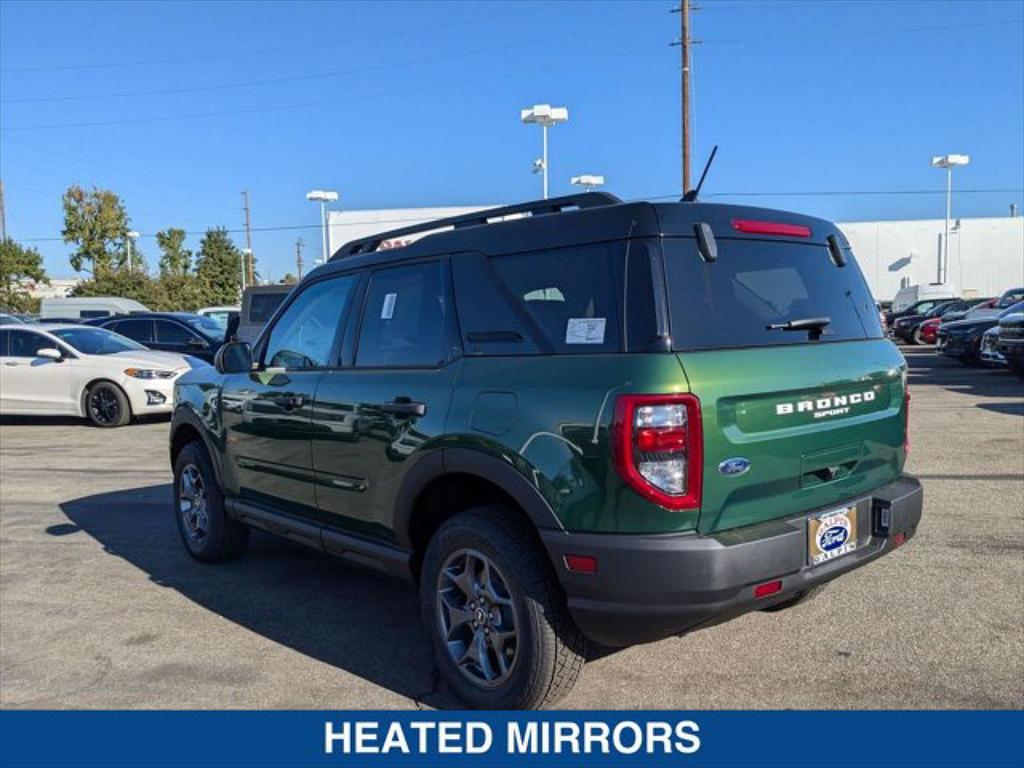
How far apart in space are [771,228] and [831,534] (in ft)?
4.09

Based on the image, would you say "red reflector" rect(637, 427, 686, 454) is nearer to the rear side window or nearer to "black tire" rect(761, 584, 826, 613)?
"black tire" rect(761, 584, 826, 613)

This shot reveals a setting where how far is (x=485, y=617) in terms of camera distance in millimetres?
3283

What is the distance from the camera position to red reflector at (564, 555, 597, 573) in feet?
9.18

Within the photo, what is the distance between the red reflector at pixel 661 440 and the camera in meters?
2.70

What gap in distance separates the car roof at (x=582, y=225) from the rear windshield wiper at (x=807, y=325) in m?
0.36

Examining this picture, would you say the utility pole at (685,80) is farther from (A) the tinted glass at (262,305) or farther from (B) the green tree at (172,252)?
(B) the green tree at (172,252)

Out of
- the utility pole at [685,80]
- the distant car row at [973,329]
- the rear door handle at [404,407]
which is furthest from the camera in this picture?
the utility pole at [685,80]

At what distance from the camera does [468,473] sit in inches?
127

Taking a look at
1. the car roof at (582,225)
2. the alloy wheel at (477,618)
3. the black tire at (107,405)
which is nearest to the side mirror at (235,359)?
the car roof at (582,225)

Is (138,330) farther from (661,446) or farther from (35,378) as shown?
(661,446)

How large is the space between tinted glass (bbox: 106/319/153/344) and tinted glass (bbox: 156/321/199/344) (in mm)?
188

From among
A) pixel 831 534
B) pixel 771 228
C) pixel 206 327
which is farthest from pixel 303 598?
pixel 206 327

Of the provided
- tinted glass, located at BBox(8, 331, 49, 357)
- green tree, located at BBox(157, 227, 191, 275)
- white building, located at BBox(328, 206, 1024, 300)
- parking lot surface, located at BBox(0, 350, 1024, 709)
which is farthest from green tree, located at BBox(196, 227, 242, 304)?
parking lot surface, located at BBox(0, 350, 1024, 709)

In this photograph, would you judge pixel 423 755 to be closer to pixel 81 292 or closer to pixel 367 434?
pixel 367 434
